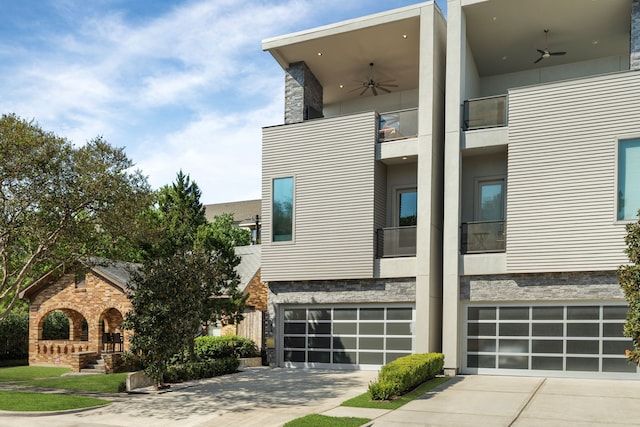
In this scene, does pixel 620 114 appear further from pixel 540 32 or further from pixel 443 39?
pixel 443 39

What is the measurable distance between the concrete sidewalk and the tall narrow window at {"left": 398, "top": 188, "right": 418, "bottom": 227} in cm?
601

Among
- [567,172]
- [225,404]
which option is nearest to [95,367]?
[225,404]

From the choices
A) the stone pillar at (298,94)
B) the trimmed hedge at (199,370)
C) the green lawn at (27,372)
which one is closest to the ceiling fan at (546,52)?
the stone pillar at (298,94)

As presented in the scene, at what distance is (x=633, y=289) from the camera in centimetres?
1048

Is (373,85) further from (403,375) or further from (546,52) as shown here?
(403,375)

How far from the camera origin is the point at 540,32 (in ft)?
64.7

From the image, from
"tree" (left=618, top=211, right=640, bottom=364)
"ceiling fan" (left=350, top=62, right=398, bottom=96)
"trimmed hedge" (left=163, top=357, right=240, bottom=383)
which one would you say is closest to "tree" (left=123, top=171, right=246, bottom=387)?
"trimmed hedge" (left=163, top=357, right=240, bottom=383)

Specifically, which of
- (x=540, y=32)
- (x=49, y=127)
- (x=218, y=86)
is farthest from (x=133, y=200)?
(x=540, y=32)

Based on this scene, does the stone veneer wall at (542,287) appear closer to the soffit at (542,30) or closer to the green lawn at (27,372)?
the soffit at (542,30)

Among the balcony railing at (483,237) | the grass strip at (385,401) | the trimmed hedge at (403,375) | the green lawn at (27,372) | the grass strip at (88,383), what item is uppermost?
the balcony railing at (483,237)

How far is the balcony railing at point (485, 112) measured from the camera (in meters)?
18.5

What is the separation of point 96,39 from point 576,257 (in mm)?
13766

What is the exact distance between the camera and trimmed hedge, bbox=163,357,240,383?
57.4 feet

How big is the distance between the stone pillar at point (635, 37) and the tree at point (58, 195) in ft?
48.4
